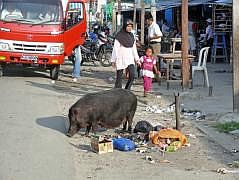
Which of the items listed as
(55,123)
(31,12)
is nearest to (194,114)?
(55,123)

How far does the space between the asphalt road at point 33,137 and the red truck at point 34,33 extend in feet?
7.68

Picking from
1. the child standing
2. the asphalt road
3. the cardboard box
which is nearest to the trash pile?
the cardboard box

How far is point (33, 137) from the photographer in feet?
30.1

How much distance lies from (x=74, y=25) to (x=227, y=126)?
9902 millimetres

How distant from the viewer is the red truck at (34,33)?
1736cm

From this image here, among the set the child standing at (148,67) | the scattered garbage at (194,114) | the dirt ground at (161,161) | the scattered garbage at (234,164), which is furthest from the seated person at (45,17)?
the scattered garbage at (234,164)

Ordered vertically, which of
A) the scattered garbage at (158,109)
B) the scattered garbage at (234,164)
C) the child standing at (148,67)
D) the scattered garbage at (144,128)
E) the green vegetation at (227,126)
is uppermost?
the child standing at (148,67)

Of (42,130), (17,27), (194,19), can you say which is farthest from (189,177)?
(194,19)

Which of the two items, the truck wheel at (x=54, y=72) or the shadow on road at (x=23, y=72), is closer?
the truck wheel at (x=54, y=72)

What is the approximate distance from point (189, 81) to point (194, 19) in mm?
15657

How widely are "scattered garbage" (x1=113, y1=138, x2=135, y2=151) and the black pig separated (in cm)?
80

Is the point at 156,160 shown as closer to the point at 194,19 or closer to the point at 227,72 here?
the point at 227,72

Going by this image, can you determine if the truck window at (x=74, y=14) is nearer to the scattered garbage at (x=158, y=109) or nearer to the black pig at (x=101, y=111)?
the scattered garbage at (x=158, y=109)

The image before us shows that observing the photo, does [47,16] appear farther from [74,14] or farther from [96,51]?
[96,51]
